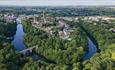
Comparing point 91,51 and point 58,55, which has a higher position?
point 58,55

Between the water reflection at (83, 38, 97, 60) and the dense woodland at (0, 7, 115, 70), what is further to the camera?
the water reflection at (83, 38, 97, 60)

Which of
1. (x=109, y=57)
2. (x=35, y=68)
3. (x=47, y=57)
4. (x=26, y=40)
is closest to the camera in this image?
(x=35, y=68)

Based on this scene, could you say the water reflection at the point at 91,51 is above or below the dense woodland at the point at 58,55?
below

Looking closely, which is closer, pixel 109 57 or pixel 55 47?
pixel 109 57

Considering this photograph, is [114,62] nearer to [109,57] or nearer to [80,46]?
[109,57]

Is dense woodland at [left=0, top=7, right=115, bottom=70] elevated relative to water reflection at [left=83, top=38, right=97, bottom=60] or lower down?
elevated

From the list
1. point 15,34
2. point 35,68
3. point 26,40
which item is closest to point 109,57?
point 35,68

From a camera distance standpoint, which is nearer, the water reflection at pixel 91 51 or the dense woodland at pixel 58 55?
the dense woodland at pixel 58 55

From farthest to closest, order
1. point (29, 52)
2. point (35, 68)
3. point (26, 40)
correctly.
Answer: point (26, 40) → point (29, 52) → point (35, 68)

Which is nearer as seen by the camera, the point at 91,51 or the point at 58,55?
the point at 58,55

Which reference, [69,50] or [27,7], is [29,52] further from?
[27,7]
